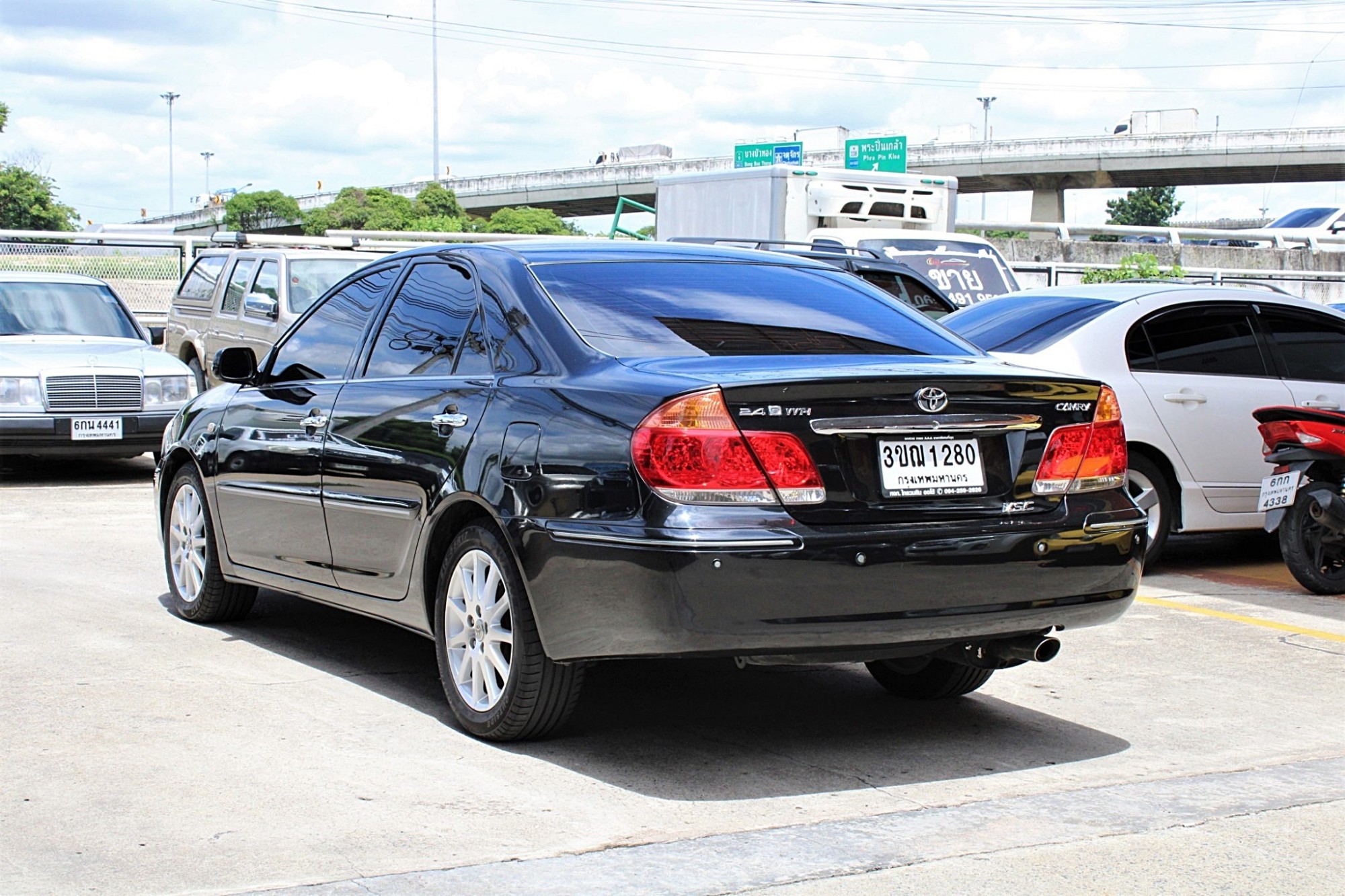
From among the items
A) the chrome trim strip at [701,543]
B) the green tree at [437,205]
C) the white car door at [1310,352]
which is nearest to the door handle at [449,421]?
the chrome trim strip at [701,543]

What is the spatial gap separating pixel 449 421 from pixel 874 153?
49.0m

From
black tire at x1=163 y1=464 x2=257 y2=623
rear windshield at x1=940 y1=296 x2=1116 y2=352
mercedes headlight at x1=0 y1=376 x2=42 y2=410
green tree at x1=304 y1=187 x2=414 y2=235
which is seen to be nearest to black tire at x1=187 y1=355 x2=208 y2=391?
mercedes headlight at x1=0 y1=376 x2=42 y2=410

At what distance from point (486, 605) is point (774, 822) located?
1.23 metres

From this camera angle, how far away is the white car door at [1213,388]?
8.93m

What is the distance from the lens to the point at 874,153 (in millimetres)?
52875

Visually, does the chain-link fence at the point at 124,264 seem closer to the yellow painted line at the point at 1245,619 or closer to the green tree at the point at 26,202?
the yellow painted line at the point at 1245,619

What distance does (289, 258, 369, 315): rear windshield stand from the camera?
48.1ft

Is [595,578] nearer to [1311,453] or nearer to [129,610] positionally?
[129,610]

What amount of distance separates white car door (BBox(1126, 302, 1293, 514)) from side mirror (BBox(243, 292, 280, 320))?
824 centimetres

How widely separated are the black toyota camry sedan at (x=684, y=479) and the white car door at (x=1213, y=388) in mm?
3451

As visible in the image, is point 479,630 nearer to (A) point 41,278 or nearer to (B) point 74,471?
(B) point 74,471

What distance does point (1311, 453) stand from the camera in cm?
845

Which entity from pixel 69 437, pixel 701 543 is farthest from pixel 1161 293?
pixel 69 437

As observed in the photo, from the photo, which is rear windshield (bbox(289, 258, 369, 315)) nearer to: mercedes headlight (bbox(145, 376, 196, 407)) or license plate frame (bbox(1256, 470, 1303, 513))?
mercedes headlight (bbox(145, 376, 196, 407))
